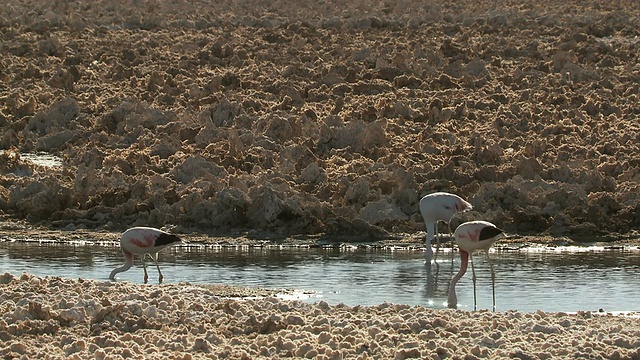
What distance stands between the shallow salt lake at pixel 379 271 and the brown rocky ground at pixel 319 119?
1275 mm

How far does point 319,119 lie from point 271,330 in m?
13.3

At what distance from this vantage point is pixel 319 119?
22234mm

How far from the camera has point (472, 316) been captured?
9.79m

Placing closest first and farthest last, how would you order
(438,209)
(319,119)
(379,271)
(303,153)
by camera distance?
(379,271) < (438,209) < (303,153) < (319,119)

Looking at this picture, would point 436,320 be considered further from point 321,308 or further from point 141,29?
point 141,29

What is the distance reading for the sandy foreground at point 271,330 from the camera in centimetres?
828

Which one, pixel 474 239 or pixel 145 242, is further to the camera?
pixel 145 242

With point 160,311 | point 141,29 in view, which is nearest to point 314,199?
point 160,311

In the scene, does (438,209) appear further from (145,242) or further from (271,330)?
(271,330)

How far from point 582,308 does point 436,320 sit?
7.78 ft

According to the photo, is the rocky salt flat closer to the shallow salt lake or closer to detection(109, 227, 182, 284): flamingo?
the shallow salt lake

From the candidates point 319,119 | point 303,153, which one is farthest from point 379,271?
point 319,119

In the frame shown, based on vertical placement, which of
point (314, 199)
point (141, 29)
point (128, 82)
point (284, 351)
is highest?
point (141, 29)

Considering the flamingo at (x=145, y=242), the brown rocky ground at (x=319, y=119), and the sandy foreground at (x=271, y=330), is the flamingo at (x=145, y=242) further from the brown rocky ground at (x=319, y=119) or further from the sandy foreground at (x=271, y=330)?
the brown rocky ground at (x=319, y=119)
